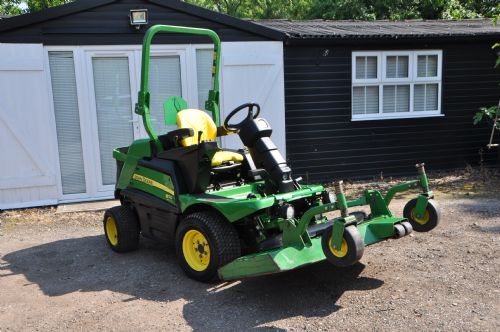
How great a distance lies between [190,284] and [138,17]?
15.4ft

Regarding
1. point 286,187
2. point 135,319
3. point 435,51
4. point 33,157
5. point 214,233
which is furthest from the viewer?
point 435,51

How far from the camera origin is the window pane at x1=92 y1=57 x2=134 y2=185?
7.66 m

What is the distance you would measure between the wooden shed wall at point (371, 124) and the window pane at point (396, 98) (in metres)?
0.25

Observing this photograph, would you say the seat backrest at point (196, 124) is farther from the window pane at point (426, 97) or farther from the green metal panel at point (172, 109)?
the window pane at point (426, 97)

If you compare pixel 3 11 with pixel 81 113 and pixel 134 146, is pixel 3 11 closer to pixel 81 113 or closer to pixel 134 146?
pixel 81 113

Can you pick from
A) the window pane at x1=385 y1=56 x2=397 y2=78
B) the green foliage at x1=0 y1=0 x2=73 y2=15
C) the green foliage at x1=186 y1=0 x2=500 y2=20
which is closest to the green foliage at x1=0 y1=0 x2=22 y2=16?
the green foliage at x1=0 y1=0 x2=73 y2=15

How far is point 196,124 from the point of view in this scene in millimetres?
5000

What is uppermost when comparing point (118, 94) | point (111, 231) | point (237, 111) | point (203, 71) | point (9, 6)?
point (9, 6)

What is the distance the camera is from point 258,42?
8.20 meters

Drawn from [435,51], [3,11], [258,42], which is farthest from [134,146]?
[3,11]

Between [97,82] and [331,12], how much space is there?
43.8 ft

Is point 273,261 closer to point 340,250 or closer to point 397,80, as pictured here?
point 340,250

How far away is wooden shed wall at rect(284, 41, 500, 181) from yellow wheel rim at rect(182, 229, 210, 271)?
4.57m

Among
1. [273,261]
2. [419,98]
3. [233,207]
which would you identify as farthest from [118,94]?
[419,98]
